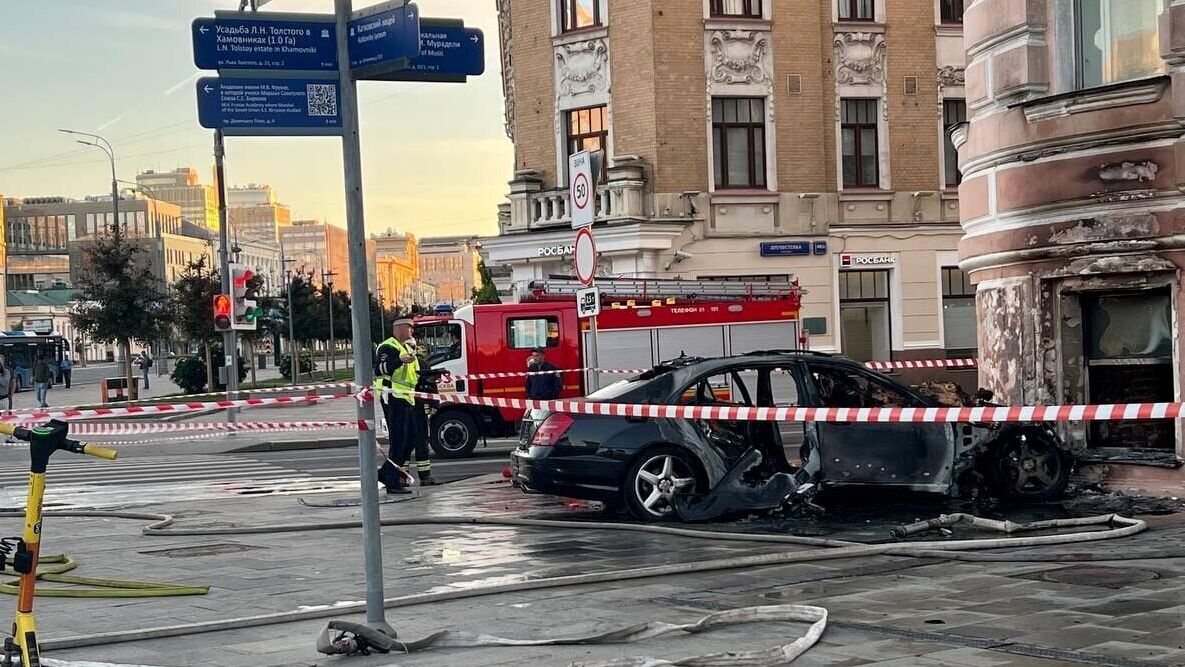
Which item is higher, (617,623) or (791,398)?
(791,398)

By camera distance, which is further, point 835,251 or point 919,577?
point 835,251

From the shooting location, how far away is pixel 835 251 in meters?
32.0

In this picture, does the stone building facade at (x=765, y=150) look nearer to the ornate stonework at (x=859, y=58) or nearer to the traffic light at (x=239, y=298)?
the ornate stonework at (x=859, y=58)

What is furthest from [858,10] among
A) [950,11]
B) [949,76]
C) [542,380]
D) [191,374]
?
[191,374]

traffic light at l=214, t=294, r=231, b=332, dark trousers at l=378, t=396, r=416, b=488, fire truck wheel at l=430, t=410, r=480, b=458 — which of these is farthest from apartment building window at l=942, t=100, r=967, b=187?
dark trousers at l=378, t=396, r=416, b=488

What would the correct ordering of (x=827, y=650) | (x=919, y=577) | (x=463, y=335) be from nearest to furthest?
(x=827, y=650)
(x=919, y=577)
(x=463, y=335)

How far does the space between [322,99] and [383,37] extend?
1.52ft

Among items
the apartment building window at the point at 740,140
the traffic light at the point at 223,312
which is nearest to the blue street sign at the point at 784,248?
the apartment building window at the point at 740,140

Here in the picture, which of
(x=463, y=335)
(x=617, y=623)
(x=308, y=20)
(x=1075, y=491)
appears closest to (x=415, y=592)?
(x=617, y=623)

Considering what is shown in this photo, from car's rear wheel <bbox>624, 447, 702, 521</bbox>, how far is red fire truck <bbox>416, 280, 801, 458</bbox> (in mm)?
9953

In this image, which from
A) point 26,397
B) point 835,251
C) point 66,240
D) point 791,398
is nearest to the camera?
point 791,398

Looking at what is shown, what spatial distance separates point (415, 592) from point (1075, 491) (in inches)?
262

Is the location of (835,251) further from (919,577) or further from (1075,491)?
(919,577)

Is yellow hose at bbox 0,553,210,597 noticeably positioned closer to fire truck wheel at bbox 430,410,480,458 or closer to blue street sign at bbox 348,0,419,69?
blue street sign at bbox 348,0,419,69
